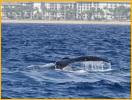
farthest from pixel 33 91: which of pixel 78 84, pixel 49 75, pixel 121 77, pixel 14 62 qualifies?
pixel 14 62

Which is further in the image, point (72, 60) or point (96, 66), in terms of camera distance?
point (96, 66)

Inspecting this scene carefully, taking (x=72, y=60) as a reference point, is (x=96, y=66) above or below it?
below

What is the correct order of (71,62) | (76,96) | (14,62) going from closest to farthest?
(76,96)
(71,62)
(14,62)

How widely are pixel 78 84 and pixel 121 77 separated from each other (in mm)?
3131

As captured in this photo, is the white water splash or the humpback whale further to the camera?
the white water splash

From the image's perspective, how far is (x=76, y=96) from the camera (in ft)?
63.5

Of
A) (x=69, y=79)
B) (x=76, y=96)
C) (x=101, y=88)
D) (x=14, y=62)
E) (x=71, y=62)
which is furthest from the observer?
(x=14, y=62)

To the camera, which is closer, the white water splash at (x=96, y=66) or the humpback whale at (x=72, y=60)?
the humpback whale at (x=72, y=60)

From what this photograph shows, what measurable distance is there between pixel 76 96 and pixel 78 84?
235cm

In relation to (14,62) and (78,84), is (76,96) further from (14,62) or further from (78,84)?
(14,62)

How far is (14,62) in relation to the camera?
31.0 m

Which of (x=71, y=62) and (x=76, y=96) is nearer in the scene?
(x=76, y=96)

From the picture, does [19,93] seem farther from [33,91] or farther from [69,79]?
[69,79]

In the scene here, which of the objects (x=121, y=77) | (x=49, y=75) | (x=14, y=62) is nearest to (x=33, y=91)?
(x=49, y=75)
